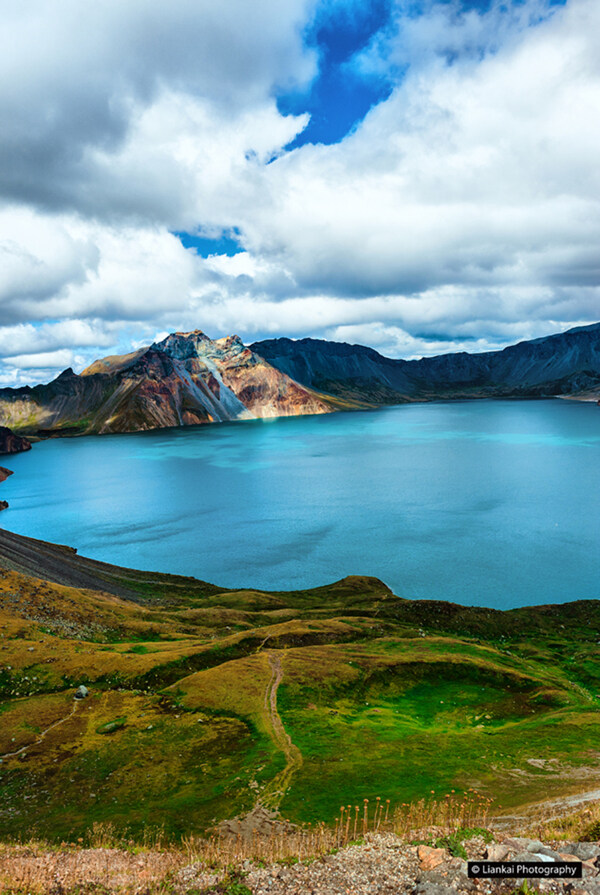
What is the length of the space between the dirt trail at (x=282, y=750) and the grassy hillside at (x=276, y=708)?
11cm

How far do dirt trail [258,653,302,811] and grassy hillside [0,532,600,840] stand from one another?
0.11 m

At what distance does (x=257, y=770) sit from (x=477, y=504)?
86.2 meters

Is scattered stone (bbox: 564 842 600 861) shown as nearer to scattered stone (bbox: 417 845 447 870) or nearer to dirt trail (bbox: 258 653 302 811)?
scattered stone (bbox: 417 845 447 870)

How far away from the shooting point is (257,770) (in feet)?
73.5

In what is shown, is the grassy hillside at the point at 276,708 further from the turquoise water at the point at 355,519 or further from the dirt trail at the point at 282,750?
the turquoise water at the point at 355,519

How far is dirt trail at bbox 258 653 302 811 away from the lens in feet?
65.5

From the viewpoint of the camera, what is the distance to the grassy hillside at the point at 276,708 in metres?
20.4

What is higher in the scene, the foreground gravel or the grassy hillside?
the foreground gravel

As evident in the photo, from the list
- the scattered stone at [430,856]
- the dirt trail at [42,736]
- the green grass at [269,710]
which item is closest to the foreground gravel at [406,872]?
the scattered stone at [430,856]

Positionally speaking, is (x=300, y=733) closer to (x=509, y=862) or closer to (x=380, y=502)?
(x=509, y=862)

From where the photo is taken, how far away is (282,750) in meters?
24.5

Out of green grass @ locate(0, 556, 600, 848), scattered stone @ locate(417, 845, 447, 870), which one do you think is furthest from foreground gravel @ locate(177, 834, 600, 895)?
green grass @ locate(0, 556, 600, 848)

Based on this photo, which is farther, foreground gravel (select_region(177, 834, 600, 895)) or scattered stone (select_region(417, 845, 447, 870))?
scattered stone (select_region(417, 845, 447, 870))

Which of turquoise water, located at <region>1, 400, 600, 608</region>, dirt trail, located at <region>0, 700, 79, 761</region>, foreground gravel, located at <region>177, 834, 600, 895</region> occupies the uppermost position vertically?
foreground gravel, located at <region>177, 834, 600, 895</region>
